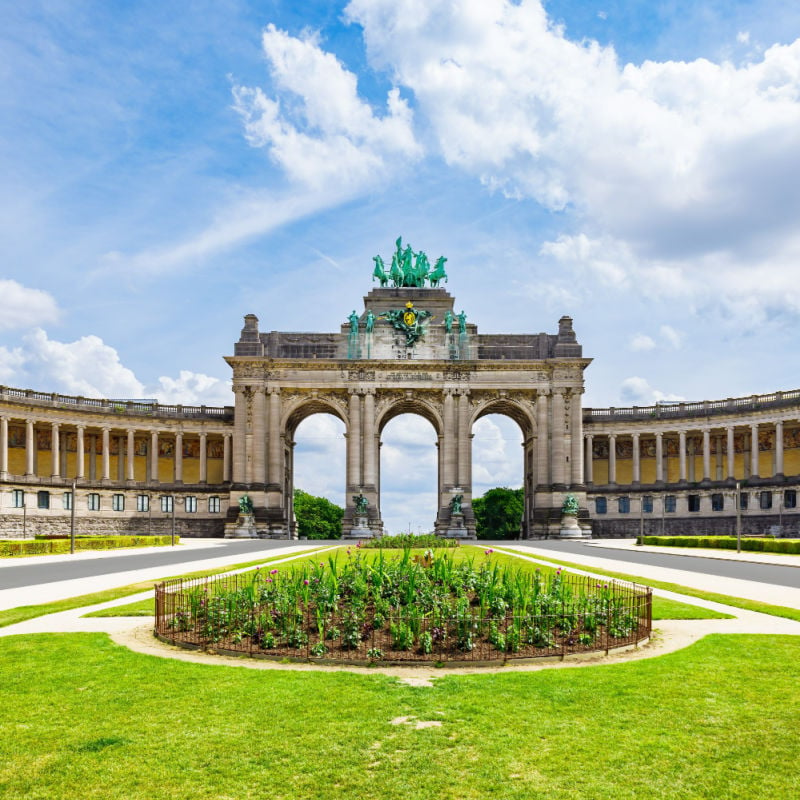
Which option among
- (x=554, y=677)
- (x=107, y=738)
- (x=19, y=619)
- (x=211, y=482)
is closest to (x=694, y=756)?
(x=554, y=677)

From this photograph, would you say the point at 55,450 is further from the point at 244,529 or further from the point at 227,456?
the point at 244,529

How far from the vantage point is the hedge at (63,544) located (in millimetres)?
49000

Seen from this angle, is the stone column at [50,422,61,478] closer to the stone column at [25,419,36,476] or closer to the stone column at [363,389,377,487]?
the stone column at [25,419,36,476]

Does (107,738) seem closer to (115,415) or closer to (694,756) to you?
(694,756)

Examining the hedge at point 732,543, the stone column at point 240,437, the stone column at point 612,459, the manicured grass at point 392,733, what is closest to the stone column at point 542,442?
the stone column at point 612,459

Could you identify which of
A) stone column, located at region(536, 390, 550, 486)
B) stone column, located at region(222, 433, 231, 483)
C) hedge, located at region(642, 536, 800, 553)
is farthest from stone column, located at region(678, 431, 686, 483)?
stone column, located at region(222, 433, 231, 483)

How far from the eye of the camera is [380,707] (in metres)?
11.3

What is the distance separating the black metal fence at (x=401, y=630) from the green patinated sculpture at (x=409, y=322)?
73585 mm

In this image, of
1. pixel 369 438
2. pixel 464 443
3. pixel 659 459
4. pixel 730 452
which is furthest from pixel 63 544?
pixel 730 452

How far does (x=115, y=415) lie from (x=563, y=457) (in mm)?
52109

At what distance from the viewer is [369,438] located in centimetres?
8912

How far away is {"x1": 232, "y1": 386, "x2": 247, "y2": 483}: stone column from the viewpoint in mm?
88750

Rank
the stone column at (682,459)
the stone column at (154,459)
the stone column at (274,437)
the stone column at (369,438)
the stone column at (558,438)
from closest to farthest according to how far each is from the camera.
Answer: the stone column at (369,438) < the stone column at (558,438) < the stone column at (274,437) < the stone column at (154,459) < the stone column at (682,459)

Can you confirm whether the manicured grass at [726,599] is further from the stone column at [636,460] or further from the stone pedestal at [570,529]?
the stone column at [636,460]
